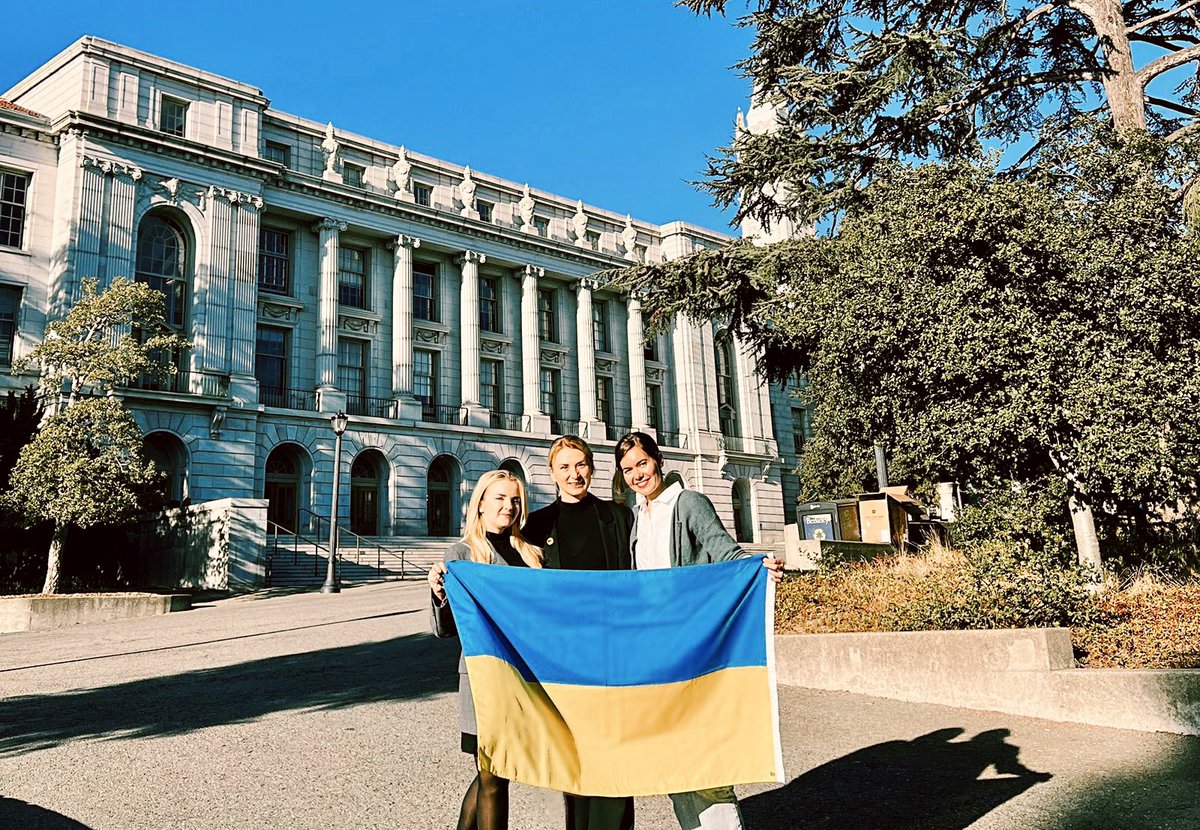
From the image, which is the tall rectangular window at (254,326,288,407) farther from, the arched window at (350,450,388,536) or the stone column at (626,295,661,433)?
the stone column at (626,295,661,433)

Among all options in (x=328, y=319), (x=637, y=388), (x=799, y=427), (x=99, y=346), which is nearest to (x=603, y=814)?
(x=99, y=346)

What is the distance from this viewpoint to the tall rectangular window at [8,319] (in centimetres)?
2936

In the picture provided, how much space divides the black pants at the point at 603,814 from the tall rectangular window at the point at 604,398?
4323cm

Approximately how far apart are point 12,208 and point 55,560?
54.2 feet

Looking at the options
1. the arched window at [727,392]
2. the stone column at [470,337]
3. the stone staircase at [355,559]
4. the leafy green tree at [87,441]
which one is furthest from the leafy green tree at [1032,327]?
the arched window at [727,392]

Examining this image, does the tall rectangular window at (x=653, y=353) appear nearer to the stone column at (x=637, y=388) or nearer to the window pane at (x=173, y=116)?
the stone column at (x=637, y=388)

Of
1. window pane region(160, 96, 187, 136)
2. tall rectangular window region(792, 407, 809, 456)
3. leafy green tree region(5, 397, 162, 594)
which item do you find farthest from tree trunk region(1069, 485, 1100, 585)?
tall rectangular window region(792, 407, 809, 456)

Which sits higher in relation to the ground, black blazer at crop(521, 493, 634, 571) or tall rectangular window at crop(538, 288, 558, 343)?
tall rectangular window at crop(538, 288, 558, 343)

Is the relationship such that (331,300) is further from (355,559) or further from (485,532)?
(485,532)

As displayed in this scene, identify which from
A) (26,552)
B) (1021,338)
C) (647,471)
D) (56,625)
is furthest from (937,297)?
(26,552)

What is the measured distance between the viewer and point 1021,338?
39.0ft

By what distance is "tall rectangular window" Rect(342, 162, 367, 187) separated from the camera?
40.2 metres

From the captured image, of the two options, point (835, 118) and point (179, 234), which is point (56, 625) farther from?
point (179, 234)

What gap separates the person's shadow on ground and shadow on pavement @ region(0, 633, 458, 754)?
13.9 feet
